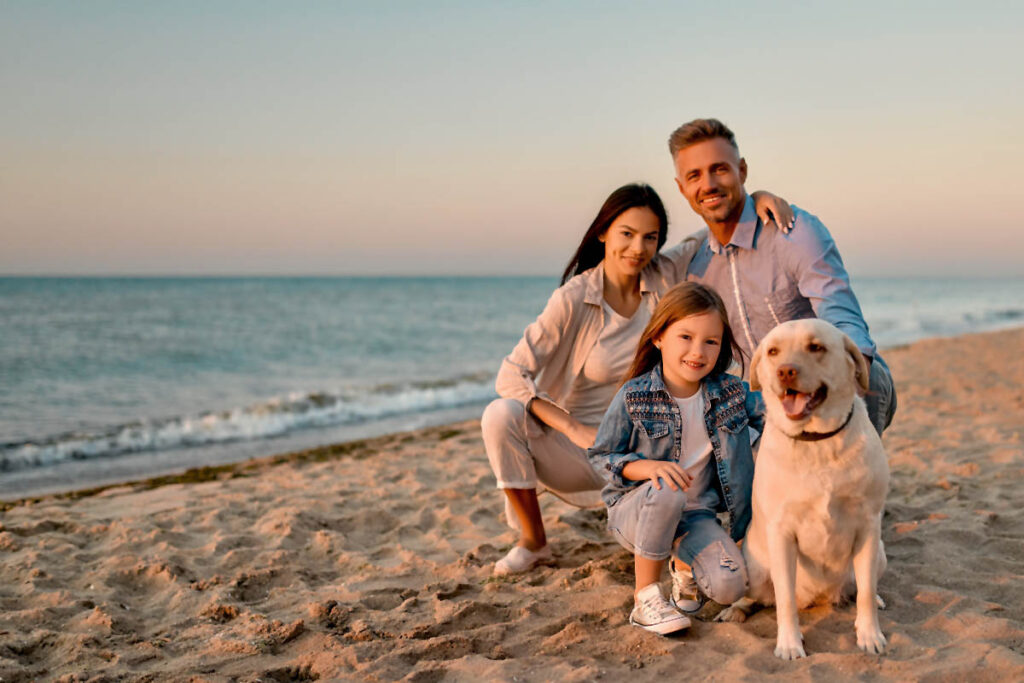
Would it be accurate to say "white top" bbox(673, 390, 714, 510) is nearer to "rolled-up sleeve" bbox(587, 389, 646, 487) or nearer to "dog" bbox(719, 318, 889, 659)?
"rolled-up sleeve" bbox(587, 389, 646, 487)

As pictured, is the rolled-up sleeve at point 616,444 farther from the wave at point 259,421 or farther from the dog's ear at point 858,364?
the wave at point 259,421

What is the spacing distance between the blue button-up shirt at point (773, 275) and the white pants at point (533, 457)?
1.11m

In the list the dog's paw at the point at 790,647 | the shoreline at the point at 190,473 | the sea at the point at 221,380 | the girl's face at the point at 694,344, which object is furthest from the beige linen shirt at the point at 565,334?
the sea at the point at 221,380

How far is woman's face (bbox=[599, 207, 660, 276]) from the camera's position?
3.84 metres

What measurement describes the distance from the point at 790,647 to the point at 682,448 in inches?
34.8

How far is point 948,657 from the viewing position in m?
2.60

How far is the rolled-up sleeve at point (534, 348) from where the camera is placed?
398 centimetres

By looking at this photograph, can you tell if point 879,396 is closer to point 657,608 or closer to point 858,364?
point 858,364

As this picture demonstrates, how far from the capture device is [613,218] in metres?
3.94

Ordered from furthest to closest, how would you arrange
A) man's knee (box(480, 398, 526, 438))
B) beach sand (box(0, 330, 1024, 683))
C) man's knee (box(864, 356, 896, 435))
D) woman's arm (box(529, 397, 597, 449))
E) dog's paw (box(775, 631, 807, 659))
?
→ man's knee (box(480, 398, 526, 438))
woman's arm (box(529, 397, 597, 449))
man's knee (box(864, 356, 896, 435))
beach sand (box(0, 330, 1024, 683))
dog's paw (box(775, 631, 807, 659))

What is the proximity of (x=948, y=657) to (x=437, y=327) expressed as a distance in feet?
83.0

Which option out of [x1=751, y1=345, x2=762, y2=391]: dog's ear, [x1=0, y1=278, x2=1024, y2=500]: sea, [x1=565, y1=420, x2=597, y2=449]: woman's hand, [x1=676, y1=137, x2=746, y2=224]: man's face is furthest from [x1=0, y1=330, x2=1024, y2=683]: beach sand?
[x1=0, y1=278, x2=1024, y2=500]: sea

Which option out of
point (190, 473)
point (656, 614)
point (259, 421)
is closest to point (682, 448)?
point (656, 614)

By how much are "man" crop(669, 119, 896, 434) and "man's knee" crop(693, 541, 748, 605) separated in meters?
1.19
